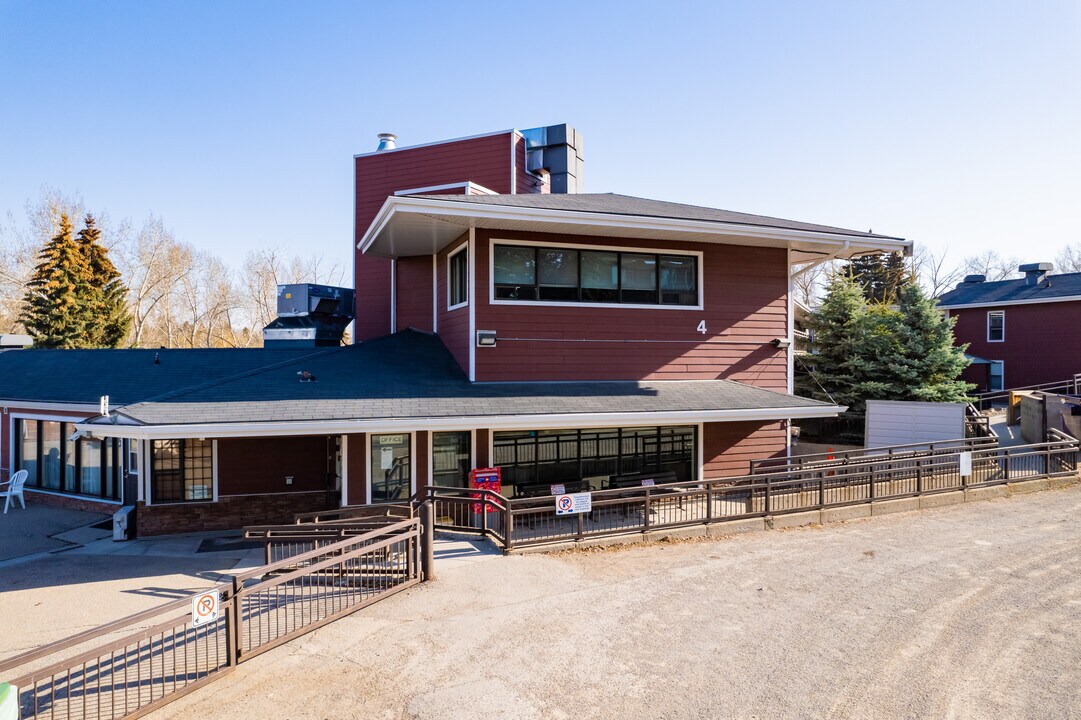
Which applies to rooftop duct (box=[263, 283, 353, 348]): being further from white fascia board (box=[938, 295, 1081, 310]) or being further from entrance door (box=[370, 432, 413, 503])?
white fascia board (box=[938, 295, 1081, 310])

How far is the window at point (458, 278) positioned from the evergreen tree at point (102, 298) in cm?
2753

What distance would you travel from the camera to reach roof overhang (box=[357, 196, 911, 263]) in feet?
36.7

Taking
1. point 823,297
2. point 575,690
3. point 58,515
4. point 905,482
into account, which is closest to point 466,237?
point 575,690

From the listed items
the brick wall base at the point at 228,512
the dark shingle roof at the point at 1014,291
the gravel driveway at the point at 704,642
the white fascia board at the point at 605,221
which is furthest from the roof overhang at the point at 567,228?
the dark shingle roof at the point at 1014,291

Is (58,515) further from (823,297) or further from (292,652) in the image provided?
(823,297)

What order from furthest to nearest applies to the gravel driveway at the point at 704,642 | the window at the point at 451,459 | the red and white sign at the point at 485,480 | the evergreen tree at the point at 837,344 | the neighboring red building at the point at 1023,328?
the neighboring red building at the point at 1023,328 → the evergreen tree at the point at 837,344 → the window at the point at 451,459 → the red and white sign at the point at 485,480 → the gravel driveway at the point at 704,642

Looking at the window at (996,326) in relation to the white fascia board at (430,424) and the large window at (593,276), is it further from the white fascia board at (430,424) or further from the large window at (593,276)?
the large window at (593,276)

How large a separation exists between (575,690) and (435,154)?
49.2 ft

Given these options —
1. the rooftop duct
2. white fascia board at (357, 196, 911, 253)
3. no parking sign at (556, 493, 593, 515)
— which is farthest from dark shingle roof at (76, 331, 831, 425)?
the rooftop duct

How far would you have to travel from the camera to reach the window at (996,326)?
3219 centimetres

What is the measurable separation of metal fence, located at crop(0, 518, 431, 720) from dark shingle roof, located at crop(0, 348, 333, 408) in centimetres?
673

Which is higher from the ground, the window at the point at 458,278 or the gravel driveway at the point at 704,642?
the window at the point at 458,278

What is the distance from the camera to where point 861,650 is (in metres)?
6.38

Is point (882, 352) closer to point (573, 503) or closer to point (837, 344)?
point (837, 344)
